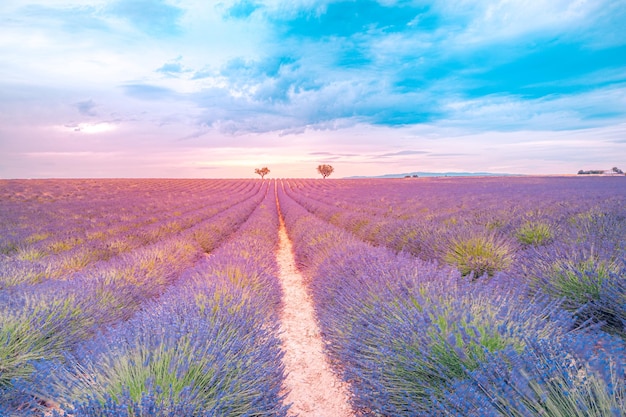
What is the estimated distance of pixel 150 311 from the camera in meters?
2.99

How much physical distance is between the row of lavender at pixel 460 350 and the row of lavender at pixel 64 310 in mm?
2132

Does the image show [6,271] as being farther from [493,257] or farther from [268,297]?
[493,257]

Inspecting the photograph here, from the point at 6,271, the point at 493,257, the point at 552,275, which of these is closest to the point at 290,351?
the point at 552,275

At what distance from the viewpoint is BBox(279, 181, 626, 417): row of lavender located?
1.46 meters

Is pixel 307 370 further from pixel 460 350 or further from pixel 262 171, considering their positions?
pixel 262 171

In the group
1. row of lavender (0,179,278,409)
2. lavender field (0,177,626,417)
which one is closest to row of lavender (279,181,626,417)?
lavender field (0,177,626,417)

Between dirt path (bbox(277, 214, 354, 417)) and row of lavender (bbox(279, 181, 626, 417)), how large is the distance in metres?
0.18

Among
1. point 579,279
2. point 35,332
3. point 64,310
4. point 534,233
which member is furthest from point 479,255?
point 35,332

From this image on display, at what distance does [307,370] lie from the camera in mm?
3273

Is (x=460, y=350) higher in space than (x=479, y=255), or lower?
higher

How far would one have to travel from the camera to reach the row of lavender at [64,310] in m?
2.52

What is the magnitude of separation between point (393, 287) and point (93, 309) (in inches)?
126

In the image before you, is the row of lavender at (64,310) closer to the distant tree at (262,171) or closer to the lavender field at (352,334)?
the lavender field at (352,334)

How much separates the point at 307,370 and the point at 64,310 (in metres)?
2.53
